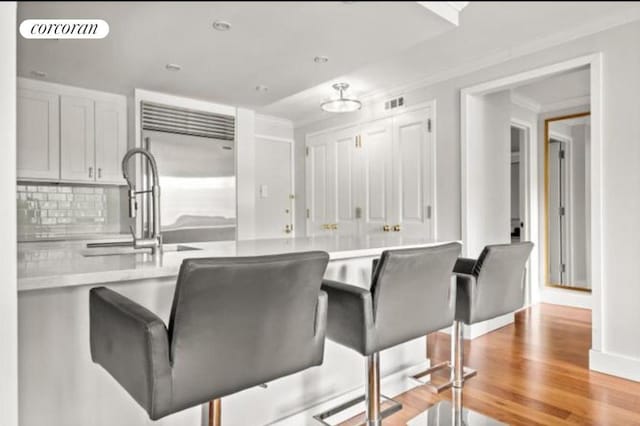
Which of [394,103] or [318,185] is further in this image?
[318,185]

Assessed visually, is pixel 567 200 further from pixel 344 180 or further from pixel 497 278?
pixel 497 278

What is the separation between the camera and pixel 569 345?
115 inches

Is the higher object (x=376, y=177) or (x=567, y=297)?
(x=376, y=177)

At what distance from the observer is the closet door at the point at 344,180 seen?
4254mm

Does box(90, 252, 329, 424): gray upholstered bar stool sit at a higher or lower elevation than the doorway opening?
lower

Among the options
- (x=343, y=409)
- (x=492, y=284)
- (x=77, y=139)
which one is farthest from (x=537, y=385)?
(x=77, y=139)

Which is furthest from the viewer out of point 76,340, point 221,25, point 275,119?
point 275,119

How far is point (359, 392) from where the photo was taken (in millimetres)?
1976

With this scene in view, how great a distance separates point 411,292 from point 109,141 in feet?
9.65

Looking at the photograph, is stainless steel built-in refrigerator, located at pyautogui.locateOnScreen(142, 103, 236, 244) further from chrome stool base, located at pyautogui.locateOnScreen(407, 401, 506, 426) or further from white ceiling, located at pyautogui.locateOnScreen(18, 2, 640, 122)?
white ceiling, located at pyautogui.locateOnScreen(18, 2, 640, 122)

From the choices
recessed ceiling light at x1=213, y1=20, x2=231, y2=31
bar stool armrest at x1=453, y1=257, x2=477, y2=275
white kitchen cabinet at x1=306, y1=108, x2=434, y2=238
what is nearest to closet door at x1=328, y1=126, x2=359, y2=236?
white kitchen cabinet at x1=306, y1=108, x2=434, y2=238

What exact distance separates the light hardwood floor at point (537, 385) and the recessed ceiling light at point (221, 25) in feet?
6.22

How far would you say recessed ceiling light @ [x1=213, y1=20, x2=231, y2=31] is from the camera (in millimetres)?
373

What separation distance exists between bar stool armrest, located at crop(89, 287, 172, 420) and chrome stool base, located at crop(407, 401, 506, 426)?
133cm
